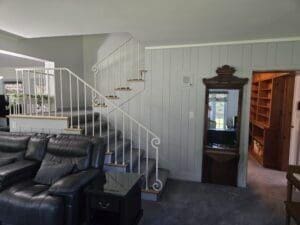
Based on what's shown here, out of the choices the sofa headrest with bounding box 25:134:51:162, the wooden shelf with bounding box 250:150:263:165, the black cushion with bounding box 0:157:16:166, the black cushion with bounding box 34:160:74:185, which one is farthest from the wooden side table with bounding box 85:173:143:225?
the wooden shelf with bounding box 250:150:263:165

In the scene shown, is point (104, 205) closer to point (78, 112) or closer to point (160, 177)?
point (160, 177)

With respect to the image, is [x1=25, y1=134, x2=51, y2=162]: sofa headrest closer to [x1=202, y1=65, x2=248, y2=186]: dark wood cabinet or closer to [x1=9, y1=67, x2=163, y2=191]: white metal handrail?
[x1=9, y1=67, x2=163, y2=191]: white metal handrail

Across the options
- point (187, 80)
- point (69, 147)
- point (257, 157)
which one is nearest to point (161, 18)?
point (187, 80)

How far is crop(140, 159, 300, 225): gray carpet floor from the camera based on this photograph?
8.70 feet

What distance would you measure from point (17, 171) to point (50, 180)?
420 millimetres

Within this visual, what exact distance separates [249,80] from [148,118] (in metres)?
1.89

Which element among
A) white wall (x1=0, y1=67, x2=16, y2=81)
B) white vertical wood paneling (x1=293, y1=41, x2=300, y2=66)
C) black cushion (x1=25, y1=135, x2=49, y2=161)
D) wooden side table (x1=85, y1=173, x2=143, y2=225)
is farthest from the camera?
white wall (x1=0, y1=67, x2=16, y2=81)

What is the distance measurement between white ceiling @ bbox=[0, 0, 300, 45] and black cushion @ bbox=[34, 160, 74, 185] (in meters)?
1.86

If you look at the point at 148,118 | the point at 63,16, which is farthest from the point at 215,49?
the point at 63,16

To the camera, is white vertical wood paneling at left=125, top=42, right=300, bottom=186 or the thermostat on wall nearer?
white vertical wood paneling at left=125, top=42, right=300, bottom=186

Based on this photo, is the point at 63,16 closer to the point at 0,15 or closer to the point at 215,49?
the point at 0,15

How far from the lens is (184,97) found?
3865mm

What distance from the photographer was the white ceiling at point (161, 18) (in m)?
2.22

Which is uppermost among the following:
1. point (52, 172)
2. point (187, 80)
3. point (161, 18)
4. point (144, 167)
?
point (161, 18)
